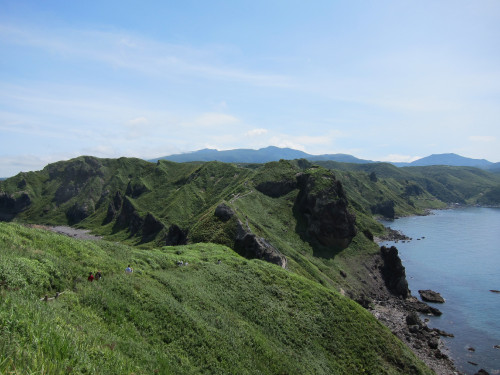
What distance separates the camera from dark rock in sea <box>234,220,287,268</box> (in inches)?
2276

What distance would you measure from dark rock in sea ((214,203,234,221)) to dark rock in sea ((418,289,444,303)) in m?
61.4

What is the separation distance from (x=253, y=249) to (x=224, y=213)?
47.5 ft

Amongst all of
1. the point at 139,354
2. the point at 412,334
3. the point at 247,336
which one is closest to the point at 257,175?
the point at 412,334

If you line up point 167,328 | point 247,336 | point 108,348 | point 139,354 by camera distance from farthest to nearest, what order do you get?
point 247,336, point 167,328, point 139,354, point 108,348

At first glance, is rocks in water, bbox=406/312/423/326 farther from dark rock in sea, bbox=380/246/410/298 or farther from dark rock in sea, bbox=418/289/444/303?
dark rock in sea, bbox=418/289/444/303

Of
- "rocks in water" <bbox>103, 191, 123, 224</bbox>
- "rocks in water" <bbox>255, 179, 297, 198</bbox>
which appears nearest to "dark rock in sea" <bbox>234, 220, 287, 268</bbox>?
"rocks in water" <bbox>255, 179, 297, 198</bbox>

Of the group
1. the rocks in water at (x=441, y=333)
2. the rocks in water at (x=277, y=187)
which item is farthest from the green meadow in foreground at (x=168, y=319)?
the rocks in water at (x=277, y=187)

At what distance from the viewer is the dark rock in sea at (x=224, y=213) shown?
70.6m

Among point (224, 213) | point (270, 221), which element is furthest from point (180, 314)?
point (270, 221)

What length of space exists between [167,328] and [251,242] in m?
39.9

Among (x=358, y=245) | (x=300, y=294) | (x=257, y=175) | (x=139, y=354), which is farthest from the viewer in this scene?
(x=257, y=175)

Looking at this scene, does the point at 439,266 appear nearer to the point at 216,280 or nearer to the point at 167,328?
the point at 216,280

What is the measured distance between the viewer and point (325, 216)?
10362 cm

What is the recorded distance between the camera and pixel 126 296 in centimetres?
2252
